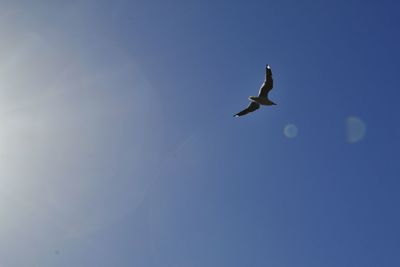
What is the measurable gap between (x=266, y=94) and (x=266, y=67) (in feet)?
7.53

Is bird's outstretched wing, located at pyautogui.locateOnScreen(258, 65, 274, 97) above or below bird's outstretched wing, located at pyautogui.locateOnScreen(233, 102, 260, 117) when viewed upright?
above

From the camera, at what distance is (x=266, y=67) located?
189 ft

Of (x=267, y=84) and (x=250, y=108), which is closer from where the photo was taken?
(x=267, y=84)

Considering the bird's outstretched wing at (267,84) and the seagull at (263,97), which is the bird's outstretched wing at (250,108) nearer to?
the seagull at (263,97)

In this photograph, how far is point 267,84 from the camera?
58.3 m

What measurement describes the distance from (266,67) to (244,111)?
454cm

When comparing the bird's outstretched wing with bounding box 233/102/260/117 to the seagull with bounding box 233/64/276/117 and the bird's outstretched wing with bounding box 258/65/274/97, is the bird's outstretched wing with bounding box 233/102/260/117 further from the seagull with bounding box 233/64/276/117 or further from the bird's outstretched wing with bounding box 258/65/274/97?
the bird's outstretched wing with bounding box 258/65/274/97

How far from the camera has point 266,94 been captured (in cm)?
5881

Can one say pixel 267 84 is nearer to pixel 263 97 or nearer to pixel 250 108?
pixel 263 97

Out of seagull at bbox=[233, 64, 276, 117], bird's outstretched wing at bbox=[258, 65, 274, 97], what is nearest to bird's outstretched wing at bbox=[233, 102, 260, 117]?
seagull at bbox=[233, 64, 276, 117]

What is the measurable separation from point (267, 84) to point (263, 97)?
48.0 inches

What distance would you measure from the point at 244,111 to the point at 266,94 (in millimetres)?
2632

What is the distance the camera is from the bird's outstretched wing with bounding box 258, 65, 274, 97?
57.9 m

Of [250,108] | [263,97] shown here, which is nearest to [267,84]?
[263,97]
